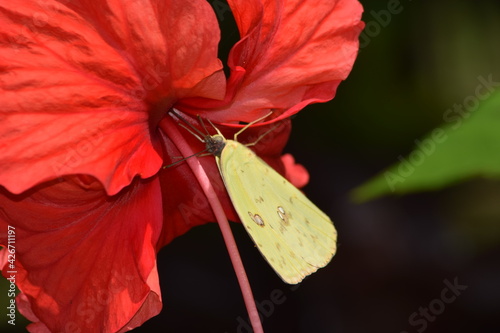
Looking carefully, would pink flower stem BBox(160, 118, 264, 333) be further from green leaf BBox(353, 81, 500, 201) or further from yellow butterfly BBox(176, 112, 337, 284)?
green leaf BBox(353, 81, 500, 201)

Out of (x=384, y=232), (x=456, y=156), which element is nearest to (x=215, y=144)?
Answer: (x=456, y=156)

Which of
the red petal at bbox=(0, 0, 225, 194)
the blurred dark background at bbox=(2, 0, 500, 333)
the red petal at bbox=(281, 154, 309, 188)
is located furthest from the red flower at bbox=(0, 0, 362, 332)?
the blurred dark background at bbox=(2, 0, 500, 333)

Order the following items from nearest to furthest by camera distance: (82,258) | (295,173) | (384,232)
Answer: (82,258), (295,173), (384,232)

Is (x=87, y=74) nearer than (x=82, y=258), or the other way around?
(x=87, y=74)

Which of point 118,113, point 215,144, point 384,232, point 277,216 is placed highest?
point 118,113

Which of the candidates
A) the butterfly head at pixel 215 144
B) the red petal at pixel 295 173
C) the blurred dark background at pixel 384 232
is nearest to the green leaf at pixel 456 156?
the red petal at pixel 295 173

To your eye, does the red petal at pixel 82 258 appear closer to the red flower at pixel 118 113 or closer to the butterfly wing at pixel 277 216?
the red flower at pixel 118 113

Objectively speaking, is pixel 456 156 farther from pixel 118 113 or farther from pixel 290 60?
pixel 118 113

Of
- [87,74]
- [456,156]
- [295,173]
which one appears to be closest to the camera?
[87,74]

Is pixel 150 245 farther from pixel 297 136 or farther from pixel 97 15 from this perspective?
pixel 297 136
